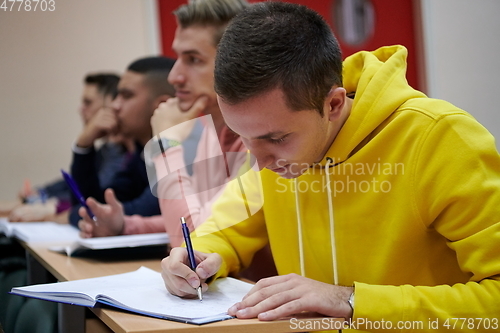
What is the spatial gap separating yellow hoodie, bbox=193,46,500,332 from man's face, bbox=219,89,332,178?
0.10 m

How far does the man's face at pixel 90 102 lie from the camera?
322 centimetres

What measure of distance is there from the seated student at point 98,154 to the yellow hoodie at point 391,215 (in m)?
1.41

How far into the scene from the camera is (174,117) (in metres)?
1.70

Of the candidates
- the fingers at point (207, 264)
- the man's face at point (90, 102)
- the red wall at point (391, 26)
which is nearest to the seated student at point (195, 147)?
the fingers at point (207, 264)

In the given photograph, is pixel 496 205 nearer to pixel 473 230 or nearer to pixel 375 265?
pixel 473 230

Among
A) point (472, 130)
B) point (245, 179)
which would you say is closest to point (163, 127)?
point (245, 179)

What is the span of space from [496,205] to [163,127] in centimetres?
107

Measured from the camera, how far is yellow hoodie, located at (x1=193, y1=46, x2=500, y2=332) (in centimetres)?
82

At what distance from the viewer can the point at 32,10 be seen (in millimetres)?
3344

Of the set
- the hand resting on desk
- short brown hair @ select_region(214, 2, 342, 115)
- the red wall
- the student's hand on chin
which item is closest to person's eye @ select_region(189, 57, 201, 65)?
the student's hand on chin

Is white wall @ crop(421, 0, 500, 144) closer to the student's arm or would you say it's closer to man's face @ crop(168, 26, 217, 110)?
the student's arm

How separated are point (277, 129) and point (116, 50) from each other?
2973 mm

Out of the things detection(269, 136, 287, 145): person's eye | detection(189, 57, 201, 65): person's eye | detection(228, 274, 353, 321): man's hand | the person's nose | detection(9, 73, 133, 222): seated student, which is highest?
detection(189, 57, 201, 65): person's eye

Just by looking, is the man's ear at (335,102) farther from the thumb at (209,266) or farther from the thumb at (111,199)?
the thumb at (111,199)
